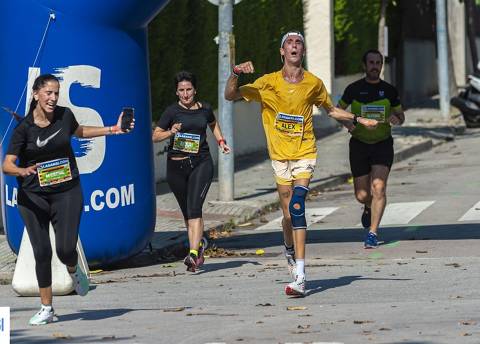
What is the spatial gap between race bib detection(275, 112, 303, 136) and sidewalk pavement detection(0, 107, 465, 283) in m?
3.15

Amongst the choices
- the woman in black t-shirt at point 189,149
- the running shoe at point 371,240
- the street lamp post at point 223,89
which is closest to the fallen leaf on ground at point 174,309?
the woman in black t-shirt at point 189,149

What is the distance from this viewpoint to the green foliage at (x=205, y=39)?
20922 mm

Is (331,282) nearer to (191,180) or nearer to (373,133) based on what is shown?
(191,180)

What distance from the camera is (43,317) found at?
974 cm

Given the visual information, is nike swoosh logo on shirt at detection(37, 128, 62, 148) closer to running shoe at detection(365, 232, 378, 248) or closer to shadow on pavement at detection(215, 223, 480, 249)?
running shoe at detection(365, 232, 378, 248)

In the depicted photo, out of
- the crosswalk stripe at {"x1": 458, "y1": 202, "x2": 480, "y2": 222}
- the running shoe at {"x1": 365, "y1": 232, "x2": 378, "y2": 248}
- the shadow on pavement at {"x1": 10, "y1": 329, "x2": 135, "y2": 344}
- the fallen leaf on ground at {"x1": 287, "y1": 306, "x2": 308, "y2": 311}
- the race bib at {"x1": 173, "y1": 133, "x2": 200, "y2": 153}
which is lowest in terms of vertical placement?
the shadow on pavement at {"x1": 10, "y1": 329, "x2": 135, "y2": 344}

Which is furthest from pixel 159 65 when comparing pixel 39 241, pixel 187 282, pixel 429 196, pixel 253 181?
pixel 39 241

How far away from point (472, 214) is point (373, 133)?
2.90 meters

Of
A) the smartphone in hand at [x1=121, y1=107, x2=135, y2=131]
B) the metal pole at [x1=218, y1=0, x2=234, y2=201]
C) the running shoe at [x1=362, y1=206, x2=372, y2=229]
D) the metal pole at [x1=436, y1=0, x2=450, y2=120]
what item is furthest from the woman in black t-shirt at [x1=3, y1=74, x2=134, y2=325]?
the metal pole at [x1=436, y1=0, x2=450, y2=120]

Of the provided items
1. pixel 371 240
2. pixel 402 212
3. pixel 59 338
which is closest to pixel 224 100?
pixel 402 212

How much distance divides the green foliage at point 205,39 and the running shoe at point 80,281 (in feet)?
33.2

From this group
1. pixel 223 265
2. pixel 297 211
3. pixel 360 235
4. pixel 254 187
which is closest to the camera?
pixel 297 211

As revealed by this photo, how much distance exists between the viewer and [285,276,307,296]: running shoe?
1070 cm

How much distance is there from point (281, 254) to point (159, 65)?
24.4 ft
